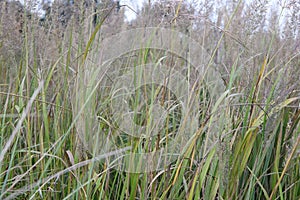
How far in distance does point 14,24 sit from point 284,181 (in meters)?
1.33

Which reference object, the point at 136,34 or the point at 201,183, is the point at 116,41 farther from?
the point at 201,183

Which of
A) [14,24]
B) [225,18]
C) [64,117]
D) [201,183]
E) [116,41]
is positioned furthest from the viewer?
[225,18]

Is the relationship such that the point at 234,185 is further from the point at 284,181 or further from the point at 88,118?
the point at 88,118

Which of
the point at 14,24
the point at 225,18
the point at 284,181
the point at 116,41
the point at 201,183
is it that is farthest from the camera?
the point at 225,18

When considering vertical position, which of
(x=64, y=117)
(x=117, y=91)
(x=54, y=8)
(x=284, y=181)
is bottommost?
(x=284, y=181)

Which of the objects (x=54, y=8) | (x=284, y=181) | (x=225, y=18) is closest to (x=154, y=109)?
(x=284, y=181)

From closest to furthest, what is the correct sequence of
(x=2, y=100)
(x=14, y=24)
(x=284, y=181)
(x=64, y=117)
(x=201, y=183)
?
1. (x=201, y=183)
2. (x=284, y=181)
3. (x=64, y=117)
4. (x=2, y=100)
5. (x=14, y=24)

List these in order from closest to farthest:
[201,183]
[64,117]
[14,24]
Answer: [201,183]
[64,117]
[14,24]

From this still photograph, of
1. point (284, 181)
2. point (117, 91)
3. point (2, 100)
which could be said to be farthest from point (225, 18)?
point (2, 100)

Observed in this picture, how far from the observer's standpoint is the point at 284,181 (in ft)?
3.78

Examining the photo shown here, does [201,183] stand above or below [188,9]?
below

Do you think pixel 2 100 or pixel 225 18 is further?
pixel 225 18

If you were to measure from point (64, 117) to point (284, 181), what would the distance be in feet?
2.46

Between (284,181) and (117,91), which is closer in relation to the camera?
(284,181)
